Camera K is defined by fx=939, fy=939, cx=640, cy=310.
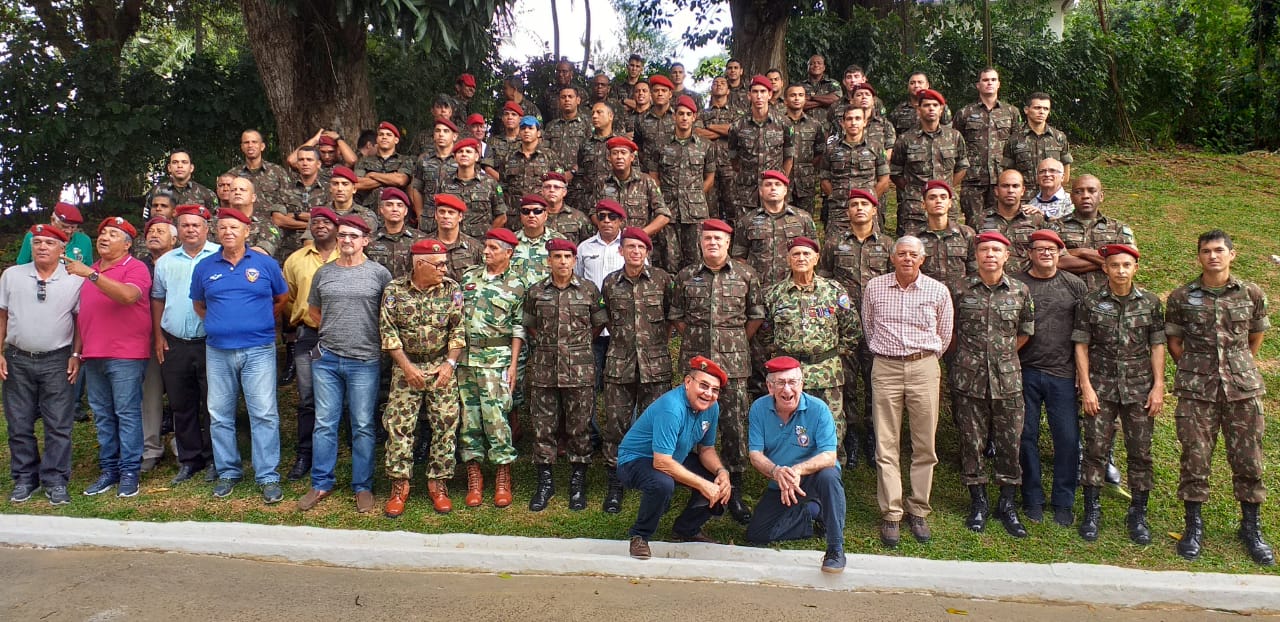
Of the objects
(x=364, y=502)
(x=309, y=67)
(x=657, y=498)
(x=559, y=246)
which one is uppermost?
(x=309, y=67)

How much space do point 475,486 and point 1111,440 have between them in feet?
13.5

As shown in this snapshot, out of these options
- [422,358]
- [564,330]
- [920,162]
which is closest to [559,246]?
[564,330]

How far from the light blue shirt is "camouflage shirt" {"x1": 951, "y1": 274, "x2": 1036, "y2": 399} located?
511cm

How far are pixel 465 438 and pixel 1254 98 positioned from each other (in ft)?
50.1

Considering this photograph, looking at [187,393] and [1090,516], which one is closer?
[1090,516]

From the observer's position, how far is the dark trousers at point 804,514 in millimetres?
5270

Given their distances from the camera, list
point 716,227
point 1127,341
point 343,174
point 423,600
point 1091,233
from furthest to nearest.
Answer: point 343,174 < point 1091,233 < point 716,227 < point 1127,341 < point 423,600

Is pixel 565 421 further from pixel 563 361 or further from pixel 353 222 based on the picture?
pixel 353 222

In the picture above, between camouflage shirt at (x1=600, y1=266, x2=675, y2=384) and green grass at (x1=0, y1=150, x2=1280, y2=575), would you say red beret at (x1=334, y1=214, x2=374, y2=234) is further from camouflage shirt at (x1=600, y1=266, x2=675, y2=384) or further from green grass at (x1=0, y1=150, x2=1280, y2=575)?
green grass at (x1=0, y1=150, x2=1280, y2=575)

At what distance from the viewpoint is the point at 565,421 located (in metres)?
6.39

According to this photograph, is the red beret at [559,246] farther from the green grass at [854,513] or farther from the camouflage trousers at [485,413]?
the green grass at [854,513]

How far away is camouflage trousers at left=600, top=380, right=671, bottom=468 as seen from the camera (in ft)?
20.7

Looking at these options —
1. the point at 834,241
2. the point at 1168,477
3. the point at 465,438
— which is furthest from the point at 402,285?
the point at 1168,477

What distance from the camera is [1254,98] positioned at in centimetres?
1555
